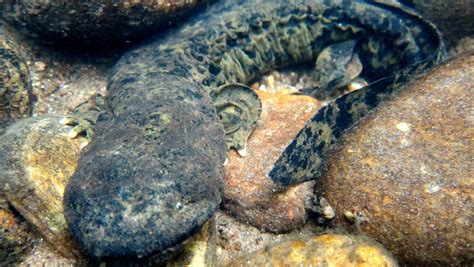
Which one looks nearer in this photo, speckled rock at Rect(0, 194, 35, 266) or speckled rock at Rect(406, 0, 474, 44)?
speckled rock at Rect(0, 194, 35, 266)

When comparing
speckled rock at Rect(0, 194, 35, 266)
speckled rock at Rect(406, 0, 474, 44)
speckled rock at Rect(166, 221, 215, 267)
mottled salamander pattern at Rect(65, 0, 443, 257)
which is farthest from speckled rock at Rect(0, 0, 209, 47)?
speckled rock at Rect(406, 0, 474, 44)

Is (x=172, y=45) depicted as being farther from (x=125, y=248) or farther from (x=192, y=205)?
(x=125, y=248)

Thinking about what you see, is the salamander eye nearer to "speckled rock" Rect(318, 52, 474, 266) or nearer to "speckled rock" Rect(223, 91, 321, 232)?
"speckled rock" Rect(223, 91, 321, 232)

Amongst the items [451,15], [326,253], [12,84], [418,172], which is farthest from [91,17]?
[451,15]

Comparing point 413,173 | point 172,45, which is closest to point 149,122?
point 172,45

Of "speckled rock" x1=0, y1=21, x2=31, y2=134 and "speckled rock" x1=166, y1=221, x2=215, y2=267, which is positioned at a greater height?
"speckled rock" x1=0, y1=21, x2=31, y2=134

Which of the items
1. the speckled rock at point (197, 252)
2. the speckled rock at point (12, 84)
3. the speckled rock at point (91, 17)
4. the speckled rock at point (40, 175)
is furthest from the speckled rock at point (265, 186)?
the speckled rock at point (12, 84)
